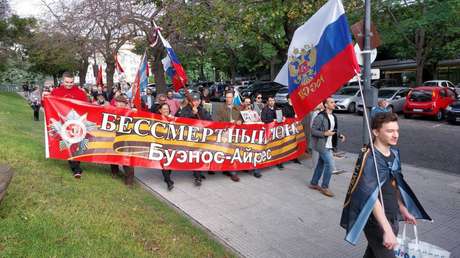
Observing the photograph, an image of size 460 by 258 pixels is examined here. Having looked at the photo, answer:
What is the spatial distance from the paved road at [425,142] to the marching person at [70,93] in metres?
7.83

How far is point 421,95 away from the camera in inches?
757

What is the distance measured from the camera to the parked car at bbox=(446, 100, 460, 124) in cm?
1664

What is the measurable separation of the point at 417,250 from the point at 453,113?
53.0 feet

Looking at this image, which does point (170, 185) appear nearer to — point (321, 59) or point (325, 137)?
point (325, 137)

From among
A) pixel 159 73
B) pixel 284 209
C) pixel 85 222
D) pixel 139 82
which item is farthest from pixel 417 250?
pixel 159 73

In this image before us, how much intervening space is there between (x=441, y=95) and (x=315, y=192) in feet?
49.9

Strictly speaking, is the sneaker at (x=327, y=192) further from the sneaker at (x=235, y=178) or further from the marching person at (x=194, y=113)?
the marching person at (x=194, y=113)

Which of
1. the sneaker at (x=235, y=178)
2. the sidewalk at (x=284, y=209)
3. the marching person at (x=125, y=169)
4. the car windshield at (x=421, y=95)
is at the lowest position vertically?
the sidewalk at (x=284, y=209)

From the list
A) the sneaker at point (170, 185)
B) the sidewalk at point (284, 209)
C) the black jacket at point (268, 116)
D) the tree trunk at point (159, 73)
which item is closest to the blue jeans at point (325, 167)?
the sidewalk at point (284, 209)

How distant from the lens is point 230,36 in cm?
1173

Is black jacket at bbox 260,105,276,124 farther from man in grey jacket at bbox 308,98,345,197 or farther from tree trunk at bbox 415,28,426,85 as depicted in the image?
tree trunk at bbox 415,28,426,85

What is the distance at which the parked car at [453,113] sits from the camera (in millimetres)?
16641

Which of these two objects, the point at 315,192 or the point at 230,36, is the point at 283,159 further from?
the point at 230,36

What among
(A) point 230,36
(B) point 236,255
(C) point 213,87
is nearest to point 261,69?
(C) point 213,87
